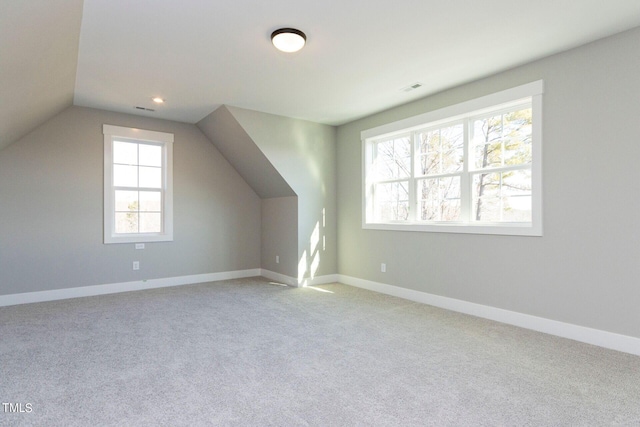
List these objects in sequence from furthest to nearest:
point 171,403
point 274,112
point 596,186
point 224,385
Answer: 1. point 274,112
2. point 596,186
3. point 224,385
4. point 171,403

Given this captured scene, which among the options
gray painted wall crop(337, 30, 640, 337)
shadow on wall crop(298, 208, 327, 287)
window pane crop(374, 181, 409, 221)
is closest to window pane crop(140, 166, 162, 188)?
shadow on wall crop(298, 208, 327, 287)

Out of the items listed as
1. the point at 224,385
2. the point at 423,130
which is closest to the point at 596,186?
the point at 423,130

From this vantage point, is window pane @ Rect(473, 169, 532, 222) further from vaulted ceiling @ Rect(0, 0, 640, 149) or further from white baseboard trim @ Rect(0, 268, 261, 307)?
white baseboard trim @ Rect(0, 268, 261, 307)

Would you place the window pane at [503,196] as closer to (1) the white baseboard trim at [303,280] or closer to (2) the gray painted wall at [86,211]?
(1) the white baseboard trim at [303,280]

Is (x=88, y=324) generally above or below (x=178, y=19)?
below

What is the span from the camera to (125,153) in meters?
5.26

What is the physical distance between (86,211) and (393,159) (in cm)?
432

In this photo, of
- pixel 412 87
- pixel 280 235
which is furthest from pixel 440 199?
pixel 280 235

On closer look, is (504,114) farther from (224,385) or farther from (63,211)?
(63,211)

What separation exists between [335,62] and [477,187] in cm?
207

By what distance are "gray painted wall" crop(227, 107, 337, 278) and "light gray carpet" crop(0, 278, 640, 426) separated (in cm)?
165

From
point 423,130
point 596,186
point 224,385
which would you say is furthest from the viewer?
point 423,130

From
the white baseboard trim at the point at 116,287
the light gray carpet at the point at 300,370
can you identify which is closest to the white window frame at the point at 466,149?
the light gray carpet at the point at 300,370

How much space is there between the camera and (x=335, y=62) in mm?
3410
